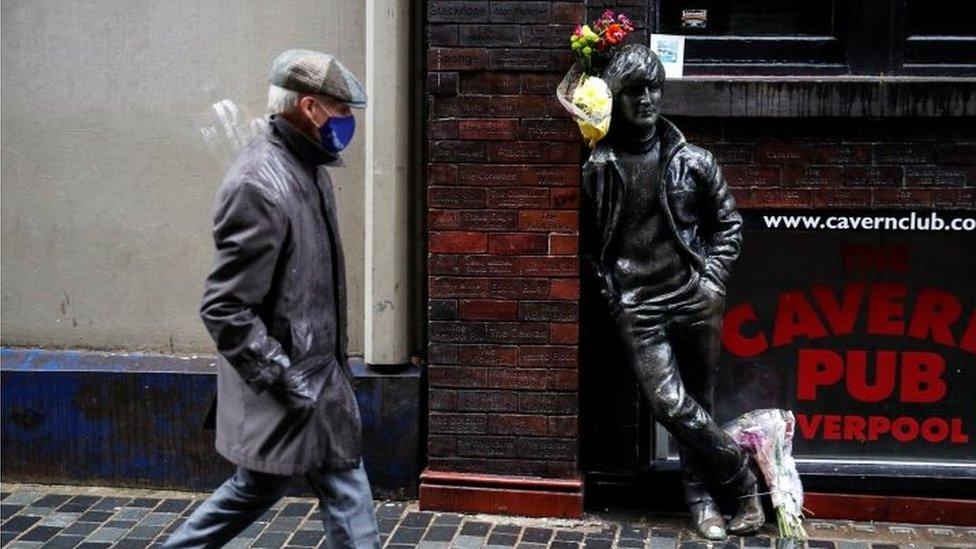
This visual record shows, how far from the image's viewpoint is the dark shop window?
6.56 meters

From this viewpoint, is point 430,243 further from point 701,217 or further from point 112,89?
point 112,89

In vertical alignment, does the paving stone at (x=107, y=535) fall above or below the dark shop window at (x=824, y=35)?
below

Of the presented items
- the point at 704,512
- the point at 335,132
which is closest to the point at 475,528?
the point at 704,512

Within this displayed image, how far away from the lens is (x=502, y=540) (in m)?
6.39

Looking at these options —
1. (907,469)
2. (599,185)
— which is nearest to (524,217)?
(599,185)

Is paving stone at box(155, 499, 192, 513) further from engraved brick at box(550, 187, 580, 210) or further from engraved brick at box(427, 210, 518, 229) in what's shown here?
engraved brick at box(550, 187, 580, 210)

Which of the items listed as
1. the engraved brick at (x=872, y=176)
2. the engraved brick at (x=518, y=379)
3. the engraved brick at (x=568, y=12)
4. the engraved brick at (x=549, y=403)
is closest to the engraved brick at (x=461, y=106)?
the engraved brick at (x=568, y=12)

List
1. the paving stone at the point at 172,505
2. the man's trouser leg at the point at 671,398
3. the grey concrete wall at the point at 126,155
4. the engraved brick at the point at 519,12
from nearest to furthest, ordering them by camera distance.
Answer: the man's trouser leg at the point at 671,398 → the engraved brick at the point at 519,12 → the paving stone at the point at 172,505 → the grey concrete wall at the point at 126,155

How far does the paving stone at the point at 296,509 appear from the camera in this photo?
6.73m

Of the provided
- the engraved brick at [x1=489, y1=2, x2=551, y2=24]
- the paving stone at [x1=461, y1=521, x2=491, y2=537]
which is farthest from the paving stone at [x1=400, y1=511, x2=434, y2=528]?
the engraved brick at [x1=489, y1=2, x2=551, y2=24]

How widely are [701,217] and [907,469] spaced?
1.47 metres

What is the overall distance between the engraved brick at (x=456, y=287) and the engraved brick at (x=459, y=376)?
32 cm

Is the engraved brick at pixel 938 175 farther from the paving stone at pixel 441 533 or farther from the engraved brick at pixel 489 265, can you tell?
the paving stone at pixel 441 533

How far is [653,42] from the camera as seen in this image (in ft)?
21.7
